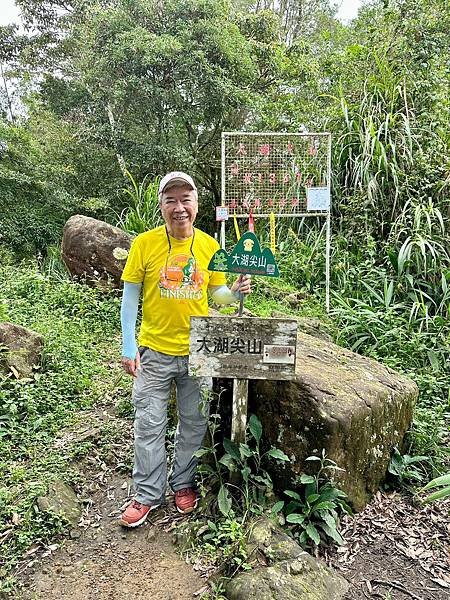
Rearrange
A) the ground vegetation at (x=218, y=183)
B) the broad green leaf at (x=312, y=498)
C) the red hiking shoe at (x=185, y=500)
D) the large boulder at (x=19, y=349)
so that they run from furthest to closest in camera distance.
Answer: the large boulder at (x=19, y=349) → the ground vegetation at (x=218, y=183) → the red hiking shoe at (x=185, y=500) → the broad green leaf at (x=312, y=498)

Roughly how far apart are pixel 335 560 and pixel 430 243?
331 cm

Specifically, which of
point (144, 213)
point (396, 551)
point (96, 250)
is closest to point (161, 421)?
point (396, 551)

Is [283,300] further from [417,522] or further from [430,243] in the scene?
[417,522]

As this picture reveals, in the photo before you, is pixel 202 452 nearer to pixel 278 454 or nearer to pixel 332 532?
pixel 278 454

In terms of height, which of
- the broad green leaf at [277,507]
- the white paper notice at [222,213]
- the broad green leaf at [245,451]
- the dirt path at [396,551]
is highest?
the white paper notice at [222,213]

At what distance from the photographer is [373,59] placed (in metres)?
6.11

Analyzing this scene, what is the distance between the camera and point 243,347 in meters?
2.23

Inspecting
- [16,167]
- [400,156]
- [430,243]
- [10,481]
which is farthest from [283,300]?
[16,167]

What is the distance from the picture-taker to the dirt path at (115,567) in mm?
2080

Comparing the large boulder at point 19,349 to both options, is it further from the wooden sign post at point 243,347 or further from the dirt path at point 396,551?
the dirt path at point 396,551

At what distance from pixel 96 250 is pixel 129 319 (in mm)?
3208

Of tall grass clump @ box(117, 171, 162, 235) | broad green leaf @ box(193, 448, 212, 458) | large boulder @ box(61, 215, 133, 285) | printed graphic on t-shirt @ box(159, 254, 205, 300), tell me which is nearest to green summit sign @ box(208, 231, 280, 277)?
printed graphic on t-shirt @ box(159, 254, 205, 300)

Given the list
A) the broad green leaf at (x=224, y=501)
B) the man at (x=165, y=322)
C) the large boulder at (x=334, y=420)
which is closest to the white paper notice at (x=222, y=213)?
the large boulder at (x=334, y=420)

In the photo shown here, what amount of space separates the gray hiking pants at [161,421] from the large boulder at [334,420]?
0.99 feet
